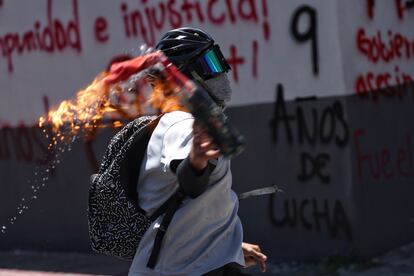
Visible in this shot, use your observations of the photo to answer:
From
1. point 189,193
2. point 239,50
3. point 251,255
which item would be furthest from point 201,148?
point 239,50

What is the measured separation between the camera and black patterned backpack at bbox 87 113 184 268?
2.62 meters

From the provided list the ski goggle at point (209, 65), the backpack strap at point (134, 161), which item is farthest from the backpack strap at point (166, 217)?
the ski goggle at point (209, 65)

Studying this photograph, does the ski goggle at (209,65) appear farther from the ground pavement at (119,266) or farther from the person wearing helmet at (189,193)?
the ground pavement at (119,266)

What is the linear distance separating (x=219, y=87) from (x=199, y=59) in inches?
4.5

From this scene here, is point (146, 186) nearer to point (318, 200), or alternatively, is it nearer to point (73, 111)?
point (73, 111)

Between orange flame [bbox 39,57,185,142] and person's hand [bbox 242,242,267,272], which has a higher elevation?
orange flame [bbox 39,57,185,142]

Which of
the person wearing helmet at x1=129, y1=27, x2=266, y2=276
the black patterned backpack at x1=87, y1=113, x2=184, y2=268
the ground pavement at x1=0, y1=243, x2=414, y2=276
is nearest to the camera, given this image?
the person wearing helmet at x1=129, y1=27, x2=266, y2=276

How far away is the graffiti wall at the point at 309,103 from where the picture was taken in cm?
685

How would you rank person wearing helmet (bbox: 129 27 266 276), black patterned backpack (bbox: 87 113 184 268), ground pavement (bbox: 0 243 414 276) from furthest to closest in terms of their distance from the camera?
1. ground pavement (bbox: 0 243 414 276)
2. black patterned backpack (bbox: 87 113 184 268)
3. person wearing helmet (bbox: 129 27 266 276)

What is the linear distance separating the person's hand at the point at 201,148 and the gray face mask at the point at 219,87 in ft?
1.36

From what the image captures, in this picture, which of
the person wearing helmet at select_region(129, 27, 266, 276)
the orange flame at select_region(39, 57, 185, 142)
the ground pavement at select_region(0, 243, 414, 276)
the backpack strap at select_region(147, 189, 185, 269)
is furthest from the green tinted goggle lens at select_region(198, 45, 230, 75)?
the ground pavement at select_region(0, 243, 414, 276)

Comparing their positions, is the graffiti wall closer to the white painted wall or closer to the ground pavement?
the white painted wall

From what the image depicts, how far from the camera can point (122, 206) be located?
2.61 meters

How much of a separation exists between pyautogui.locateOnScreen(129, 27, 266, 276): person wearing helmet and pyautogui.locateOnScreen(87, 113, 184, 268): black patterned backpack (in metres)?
0.03
